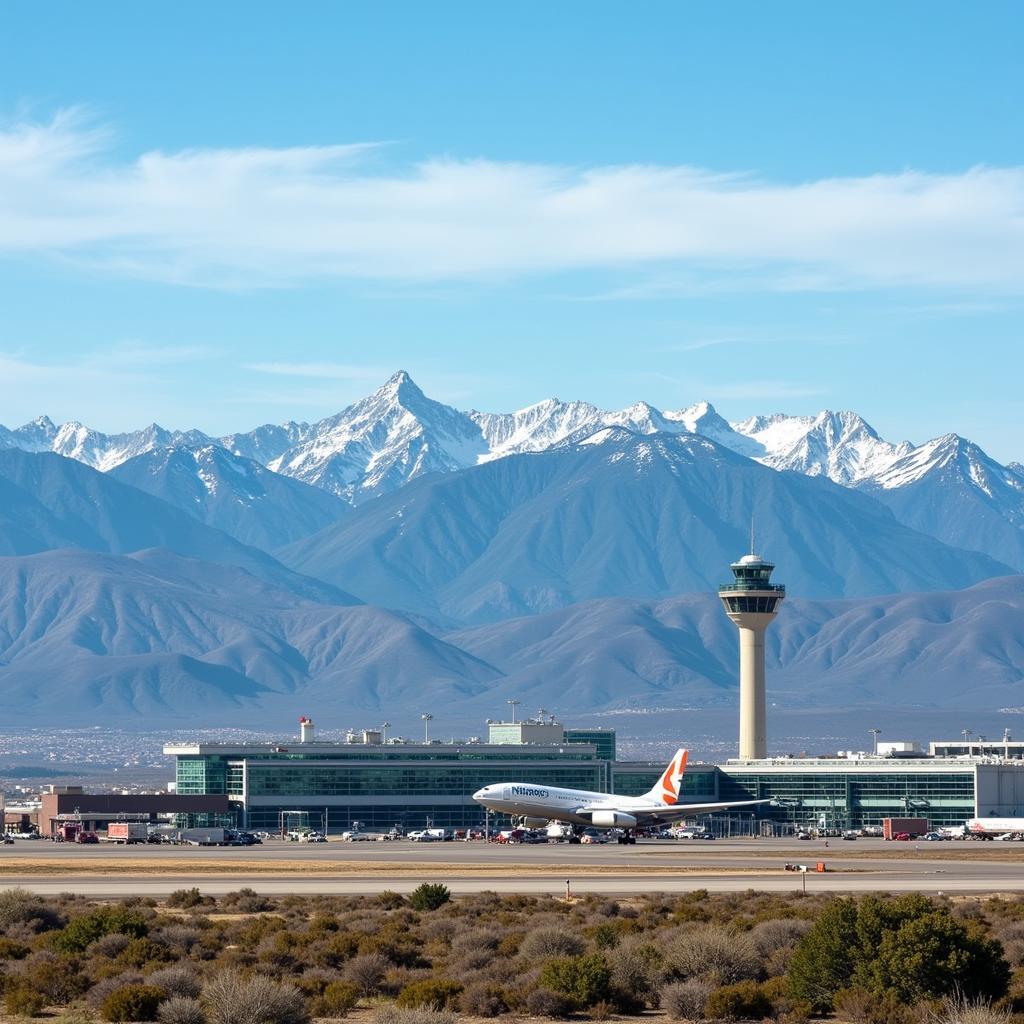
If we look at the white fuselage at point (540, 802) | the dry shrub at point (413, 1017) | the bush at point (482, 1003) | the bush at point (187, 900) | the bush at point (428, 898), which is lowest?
the white fuselage at point (540, 802)

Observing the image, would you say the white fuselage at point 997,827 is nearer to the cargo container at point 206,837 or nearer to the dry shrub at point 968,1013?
the cargo container at point 206,837

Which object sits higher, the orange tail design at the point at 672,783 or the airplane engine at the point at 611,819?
the orange tail design at the point at 672,783

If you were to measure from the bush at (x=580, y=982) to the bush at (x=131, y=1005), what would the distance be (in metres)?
8.57

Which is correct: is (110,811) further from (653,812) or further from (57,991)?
(57,991)

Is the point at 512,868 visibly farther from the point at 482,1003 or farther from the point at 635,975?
the point at 482,1003

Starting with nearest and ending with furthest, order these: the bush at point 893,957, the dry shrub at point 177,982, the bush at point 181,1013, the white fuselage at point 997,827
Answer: the bush at point 181,1013
the bush at point 893,957
the dry shrub at point 177,982
the white fuselage at point 997,827

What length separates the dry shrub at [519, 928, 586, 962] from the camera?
50.6 metres

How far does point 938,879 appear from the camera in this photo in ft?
314

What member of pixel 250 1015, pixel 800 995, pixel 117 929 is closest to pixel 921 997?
pixel 800 995

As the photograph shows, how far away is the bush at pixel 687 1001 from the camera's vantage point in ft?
140

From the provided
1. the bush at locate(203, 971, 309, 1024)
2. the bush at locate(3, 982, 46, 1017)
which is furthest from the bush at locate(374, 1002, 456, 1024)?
the bush at locate(3, 982, 46, 1017)

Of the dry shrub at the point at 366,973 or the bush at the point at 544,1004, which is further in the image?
the dry shrub at the point at 366,973

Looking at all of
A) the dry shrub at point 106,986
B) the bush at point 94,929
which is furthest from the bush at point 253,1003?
the bush at point 94,929

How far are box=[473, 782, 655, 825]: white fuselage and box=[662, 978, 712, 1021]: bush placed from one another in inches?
4465
